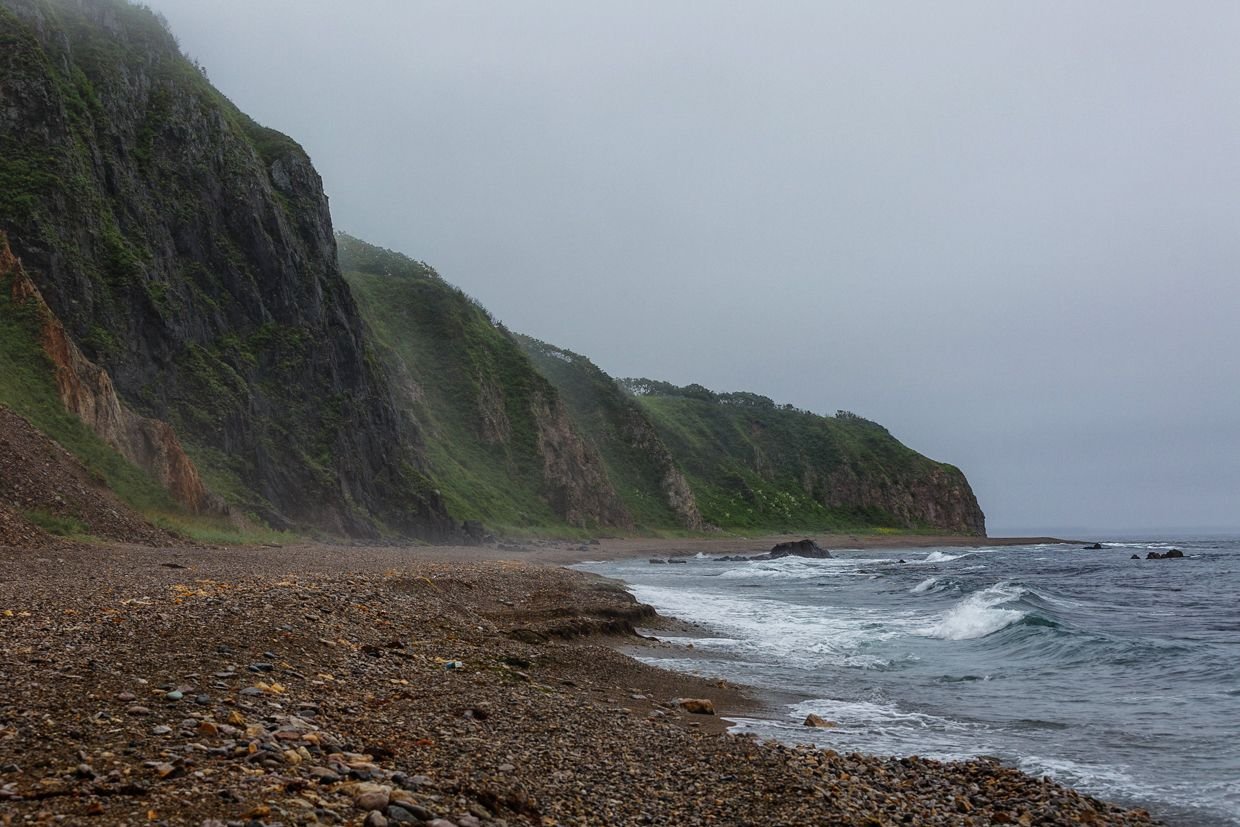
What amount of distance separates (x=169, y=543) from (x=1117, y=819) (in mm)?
22588

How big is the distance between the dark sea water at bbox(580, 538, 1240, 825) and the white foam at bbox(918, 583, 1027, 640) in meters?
0.07

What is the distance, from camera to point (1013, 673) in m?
16.1

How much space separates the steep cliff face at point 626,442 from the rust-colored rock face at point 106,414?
59.7 meters

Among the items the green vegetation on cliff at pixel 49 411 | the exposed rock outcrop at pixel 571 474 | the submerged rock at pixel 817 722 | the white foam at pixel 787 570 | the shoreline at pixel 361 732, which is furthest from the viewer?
the exposed rock outcrop at pixel 571 474

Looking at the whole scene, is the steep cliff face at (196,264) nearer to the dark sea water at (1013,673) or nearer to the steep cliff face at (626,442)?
the dark sea water at (1013,673)

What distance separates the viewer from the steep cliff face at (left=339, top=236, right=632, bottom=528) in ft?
229

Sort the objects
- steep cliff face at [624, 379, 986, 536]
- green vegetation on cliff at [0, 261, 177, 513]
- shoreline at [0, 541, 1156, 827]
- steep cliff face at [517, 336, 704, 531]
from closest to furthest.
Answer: shoreline at [0, 541, 1156, 827]
green vegetation on cliff at [0, 261, 177, 513]
steep cliff face at [517, 336, 704, 531]
steep cliff face at [624, 379, 986, 536]

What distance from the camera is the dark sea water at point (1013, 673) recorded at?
9.95 meters

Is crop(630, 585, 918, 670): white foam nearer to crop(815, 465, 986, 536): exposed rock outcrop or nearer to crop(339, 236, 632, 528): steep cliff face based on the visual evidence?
crop(339, 236, 632, 528): steep cliff face

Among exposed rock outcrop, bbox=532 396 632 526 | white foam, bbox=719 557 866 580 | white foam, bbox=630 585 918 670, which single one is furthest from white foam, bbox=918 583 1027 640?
exposed rock outcrop, bbox=532 396 632 526

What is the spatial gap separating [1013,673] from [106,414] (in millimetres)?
28639

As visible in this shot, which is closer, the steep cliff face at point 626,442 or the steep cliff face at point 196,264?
the steep cliff face at point 196,264

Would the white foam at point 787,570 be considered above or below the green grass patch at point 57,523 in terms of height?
below

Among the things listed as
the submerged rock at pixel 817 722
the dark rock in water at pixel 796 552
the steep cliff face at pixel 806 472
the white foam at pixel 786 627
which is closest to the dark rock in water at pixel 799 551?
the dark rock in water at pixel 796 552
